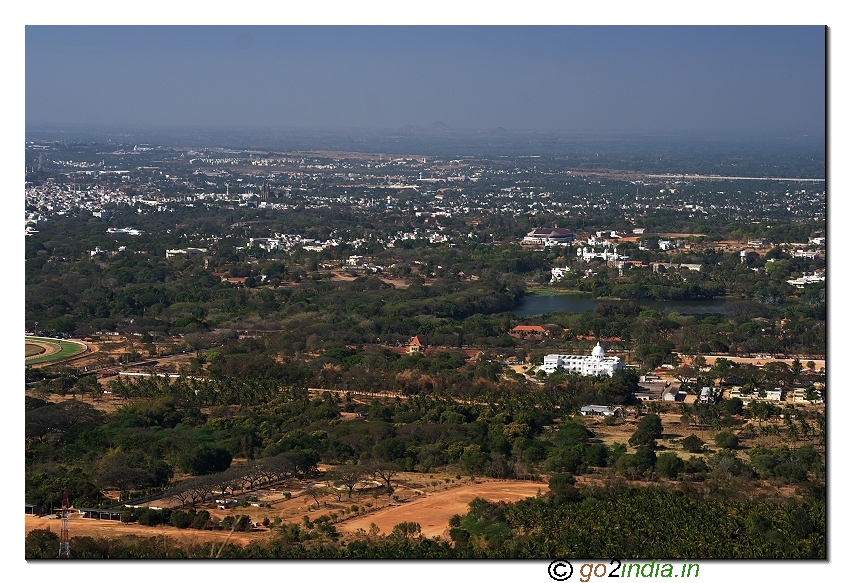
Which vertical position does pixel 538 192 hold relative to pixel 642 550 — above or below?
above

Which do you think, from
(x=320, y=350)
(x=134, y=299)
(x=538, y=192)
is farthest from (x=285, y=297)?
(x=538, y=192)

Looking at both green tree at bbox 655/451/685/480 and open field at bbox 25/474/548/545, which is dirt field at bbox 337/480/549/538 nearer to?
open field at bbox 25/474/548/545

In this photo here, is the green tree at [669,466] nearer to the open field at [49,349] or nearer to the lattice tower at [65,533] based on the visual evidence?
the lattice tower at [65,533]

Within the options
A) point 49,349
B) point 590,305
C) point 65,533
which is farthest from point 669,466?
point 590,305

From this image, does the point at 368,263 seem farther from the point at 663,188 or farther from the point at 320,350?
the point at 663,188

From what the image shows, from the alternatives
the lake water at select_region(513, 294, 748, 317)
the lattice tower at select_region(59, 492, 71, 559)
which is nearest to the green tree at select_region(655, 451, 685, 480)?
the lattice tower at select_region(59, 492, 71, 559)
